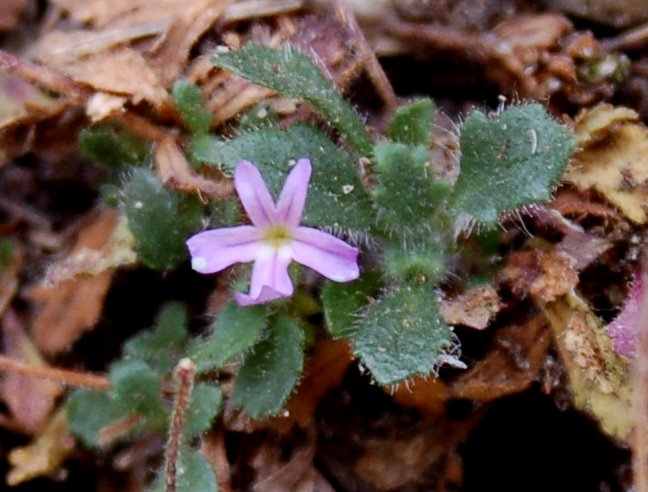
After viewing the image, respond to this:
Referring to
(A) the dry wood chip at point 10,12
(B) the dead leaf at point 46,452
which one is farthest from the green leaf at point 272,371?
(A) the dry wood chip at point 10,12

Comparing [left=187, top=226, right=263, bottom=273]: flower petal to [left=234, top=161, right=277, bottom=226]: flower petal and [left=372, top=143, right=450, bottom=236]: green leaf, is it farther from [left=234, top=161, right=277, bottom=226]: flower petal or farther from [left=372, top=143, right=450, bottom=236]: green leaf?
[left=372, top=143, right=450, bottom=236]: green leaf

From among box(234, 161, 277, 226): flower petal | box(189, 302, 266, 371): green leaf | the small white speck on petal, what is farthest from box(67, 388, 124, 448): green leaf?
box(234, 161, 277, 226): flower petal

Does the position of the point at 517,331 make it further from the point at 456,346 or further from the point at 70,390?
the point at 70,390

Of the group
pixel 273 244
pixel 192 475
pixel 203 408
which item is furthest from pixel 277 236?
pixel 192 475

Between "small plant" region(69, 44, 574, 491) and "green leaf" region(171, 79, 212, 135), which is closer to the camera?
"small plant" region(69, 44, 574, 491)

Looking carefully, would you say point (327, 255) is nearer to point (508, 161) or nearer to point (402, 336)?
point (402, 336)

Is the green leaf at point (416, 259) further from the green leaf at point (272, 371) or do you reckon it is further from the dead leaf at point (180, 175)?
the dead leaf at point (180, 175)
